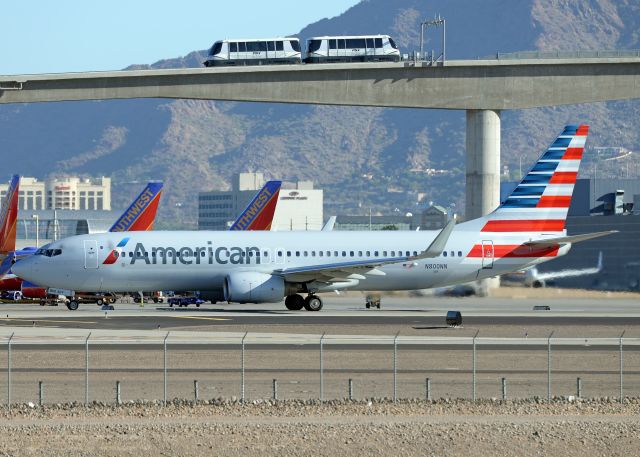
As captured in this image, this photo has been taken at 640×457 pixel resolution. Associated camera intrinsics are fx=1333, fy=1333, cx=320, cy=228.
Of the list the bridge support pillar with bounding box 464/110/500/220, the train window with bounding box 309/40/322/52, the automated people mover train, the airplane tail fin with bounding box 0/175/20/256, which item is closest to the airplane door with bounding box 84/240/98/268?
the automated people mover train

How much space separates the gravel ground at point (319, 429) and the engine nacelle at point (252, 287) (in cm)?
3631

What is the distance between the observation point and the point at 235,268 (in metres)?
75.0

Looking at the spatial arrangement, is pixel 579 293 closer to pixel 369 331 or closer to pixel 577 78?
pixel 577 78

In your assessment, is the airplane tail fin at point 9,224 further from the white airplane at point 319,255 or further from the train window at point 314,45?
the train window at point 314,45

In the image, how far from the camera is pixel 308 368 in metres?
45.5

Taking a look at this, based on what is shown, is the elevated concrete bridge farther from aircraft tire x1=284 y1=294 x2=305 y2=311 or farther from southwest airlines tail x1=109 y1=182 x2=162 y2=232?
aircraft tire x1=284 y1=294 x2=305 y2=311

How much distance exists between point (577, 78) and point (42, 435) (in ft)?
200

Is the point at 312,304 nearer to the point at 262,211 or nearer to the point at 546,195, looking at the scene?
the point at 546,195

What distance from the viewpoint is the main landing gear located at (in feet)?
248

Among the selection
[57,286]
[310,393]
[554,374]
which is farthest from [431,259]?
[310,393]

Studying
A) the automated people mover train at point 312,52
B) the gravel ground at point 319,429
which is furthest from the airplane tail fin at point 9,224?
the gravel ground at point 319,429

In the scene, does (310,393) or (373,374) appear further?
(373,374)

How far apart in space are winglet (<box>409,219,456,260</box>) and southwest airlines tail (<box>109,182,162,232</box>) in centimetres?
3156

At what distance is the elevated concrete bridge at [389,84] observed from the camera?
86.9 m
